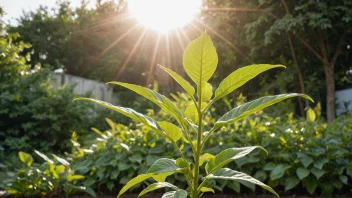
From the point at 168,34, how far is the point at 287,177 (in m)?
13.4

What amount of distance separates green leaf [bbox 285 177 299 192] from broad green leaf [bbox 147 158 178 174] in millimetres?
1478

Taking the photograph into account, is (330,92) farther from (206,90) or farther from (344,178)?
(206,90)

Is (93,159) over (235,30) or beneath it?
beneath

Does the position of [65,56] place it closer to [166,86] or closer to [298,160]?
[166,86]

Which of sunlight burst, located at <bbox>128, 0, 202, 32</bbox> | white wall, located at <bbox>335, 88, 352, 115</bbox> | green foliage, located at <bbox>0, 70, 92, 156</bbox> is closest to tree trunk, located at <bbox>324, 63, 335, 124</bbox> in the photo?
white wall, located at <bbox>335, 88, 352, 115</bbox>

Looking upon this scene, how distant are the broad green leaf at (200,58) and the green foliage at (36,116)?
5707 millimetres

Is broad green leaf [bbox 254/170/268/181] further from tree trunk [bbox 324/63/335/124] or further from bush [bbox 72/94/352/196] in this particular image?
tree trunk [bbox 324/63/335/124]

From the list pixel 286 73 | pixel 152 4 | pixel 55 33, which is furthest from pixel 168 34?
pixel 55 33

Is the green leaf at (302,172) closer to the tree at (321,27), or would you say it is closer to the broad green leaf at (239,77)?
the broad green leaf at (239,77)

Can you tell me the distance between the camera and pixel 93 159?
2.78 metres

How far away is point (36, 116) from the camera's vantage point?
21.6 feet

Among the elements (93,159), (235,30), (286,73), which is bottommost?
(93,159)

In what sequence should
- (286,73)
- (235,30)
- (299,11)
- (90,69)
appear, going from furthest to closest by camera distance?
(90,69), (235,30), (286,73), (299,11)

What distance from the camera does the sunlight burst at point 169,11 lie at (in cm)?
930
